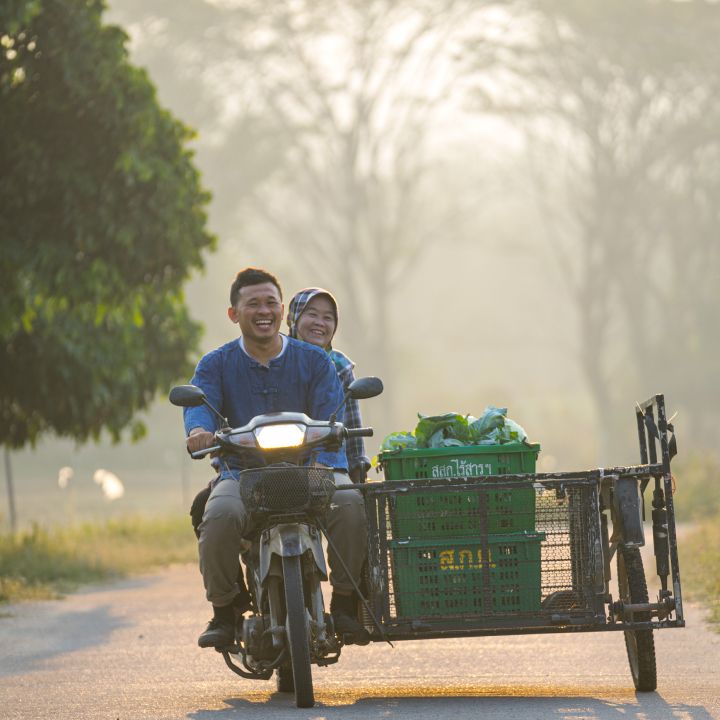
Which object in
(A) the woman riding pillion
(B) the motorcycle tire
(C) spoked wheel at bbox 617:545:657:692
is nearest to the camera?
(C) spoked wheel at bbox 617:545:657:692

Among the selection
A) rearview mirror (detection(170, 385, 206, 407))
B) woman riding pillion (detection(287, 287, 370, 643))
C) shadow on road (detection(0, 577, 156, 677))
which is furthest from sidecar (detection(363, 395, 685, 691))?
shadow on road (detection(0, 577, 156, 677))

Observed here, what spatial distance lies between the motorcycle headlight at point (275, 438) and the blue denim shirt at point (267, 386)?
0.60 metres

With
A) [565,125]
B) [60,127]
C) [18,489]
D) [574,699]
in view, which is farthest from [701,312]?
[574,699]

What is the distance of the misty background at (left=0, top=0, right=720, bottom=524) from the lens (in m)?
39.0

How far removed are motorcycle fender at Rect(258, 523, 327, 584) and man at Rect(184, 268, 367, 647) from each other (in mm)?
293

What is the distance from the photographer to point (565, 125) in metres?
41.4

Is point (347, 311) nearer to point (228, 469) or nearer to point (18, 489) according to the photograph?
point (18, 489)

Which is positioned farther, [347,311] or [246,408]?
[347,311]

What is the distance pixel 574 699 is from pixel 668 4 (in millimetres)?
33285

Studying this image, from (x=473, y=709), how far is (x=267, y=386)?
1644mm

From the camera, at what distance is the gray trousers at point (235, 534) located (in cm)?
726

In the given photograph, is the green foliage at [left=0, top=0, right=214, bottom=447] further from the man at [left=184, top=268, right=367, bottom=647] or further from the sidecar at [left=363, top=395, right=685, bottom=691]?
the sidecar at [left=363, top=395, right=685, bottom=691]

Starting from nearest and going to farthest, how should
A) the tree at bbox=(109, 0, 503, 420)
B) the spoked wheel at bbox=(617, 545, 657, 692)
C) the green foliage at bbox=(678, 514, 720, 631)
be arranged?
the spoked wheel at bbox=(617, 545, 657, 692) → the green foliage at bbox=(678, 514, 720, 631) → the tree at bbox=(109, 0, 503, 420)

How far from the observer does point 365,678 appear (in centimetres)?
874
